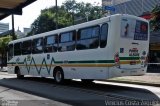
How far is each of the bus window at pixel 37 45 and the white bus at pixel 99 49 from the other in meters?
0.92

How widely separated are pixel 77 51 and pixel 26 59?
7758mm

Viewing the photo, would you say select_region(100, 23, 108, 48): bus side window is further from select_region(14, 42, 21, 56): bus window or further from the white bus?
select_region(14, 42, 21, 56): bus window

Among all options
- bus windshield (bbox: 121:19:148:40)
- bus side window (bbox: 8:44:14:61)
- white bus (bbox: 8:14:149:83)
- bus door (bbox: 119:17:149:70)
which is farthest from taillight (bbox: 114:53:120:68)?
bus side window (bbox: 8:44:14:61)

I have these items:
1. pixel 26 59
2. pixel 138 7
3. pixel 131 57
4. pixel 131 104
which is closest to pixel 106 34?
pixel 131 57

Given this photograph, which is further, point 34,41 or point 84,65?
point 34,41

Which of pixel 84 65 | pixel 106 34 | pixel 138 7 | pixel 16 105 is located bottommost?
pixel 16 105

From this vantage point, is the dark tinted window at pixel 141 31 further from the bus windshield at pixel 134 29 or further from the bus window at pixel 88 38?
the bus window at pixel 88 38

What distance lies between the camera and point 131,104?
10.5 m

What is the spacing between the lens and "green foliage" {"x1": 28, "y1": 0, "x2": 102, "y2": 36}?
79812 millimetres

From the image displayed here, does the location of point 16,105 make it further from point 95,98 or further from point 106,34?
point 106,34

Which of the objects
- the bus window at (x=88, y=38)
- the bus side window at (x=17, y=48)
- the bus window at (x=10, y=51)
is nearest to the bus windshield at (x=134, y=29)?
the bus window at (x=88, y=38)

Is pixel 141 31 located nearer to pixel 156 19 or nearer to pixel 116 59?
pixel 116 59

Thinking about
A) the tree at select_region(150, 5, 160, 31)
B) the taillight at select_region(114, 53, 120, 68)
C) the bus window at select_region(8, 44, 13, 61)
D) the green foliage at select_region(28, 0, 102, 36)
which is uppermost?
the green foliage at select_region(28, 0, 102, 36)

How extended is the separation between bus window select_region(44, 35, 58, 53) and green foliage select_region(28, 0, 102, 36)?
4301cm
